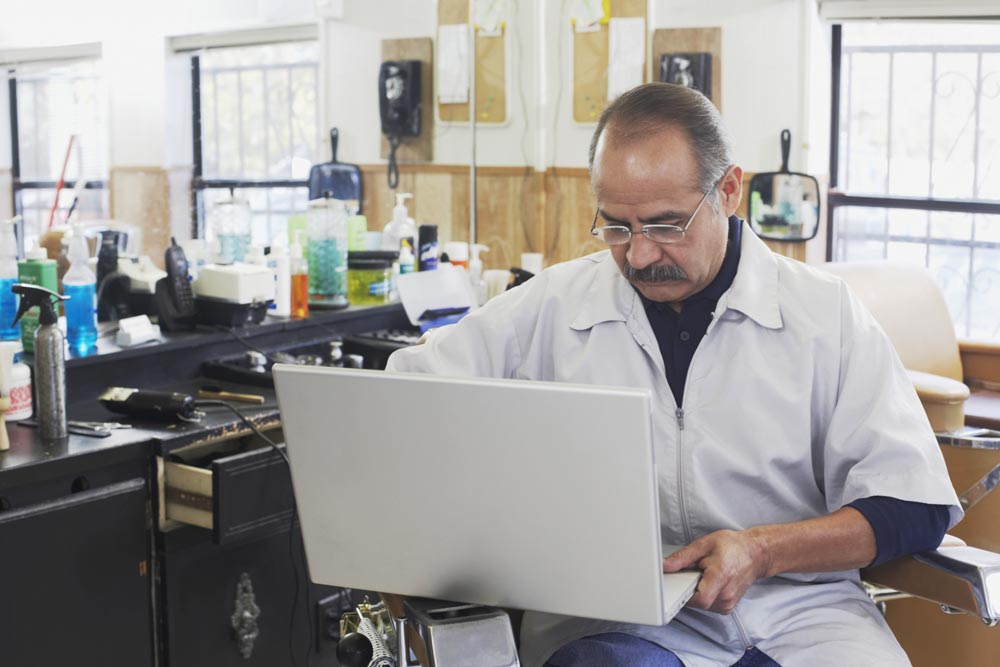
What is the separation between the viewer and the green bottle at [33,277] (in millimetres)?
2238

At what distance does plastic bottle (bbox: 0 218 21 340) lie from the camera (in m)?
2.23

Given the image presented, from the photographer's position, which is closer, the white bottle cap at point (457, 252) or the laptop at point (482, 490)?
the laptop at point (482, 490)

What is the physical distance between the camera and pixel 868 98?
3.61m

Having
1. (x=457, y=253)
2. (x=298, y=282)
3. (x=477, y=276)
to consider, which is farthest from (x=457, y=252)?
(x=298, y=282)

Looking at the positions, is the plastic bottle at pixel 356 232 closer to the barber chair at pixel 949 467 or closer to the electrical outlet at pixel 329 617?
the electrical outlet at pixel 329 617

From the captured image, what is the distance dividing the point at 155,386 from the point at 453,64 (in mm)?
1639

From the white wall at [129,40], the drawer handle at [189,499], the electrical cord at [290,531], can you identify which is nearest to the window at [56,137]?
the white wall at [129,40]

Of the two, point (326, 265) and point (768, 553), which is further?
point (326, 265)

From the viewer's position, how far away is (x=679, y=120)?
1.52 metres

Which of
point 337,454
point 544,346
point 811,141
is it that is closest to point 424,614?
point 337,454

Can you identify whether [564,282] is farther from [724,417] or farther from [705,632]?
[705,632]

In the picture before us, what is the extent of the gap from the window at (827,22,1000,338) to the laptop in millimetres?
2663

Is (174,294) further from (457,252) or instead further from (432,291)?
(457,252)

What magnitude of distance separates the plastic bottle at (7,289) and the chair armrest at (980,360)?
256cm
